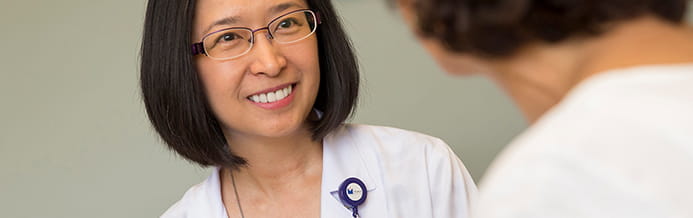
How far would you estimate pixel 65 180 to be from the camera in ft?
8.03

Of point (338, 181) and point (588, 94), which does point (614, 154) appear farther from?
point (338, 181)

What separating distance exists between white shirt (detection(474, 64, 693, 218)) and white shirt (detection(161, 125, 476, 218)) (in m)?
0.85

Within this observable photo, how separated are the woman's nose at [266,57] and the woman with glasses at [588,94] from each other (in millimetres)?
585

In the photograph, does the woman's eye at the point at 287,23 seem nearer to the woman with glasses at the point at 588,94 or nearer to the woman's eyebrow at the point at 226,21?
the woman's eyebrow at the point at 226,21

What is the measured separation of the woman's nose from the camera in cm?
147

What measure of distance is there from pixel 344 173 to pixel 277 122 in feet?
0.72

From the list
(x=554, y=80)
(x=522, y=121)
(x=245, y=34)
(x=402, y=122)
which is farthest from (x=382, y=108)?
(x=554, y=80)

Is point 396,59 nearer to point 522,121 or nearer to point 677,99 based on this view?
point 522,121

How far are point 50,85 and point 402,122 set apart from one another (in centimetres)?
102

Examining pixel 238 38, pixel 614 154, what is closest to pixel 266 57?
pixel 238 38

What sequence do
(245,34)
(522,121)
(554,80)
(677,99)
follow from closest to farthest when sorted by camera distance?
(677,99)
(554,80)
(245,34)
(522,121)

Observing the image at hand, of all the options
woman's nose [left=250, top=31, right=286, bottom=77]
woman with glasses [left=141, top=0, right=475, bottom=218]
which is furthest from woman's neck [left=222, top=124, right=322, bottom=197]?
woman's nose [left=250, top=31, right=286, bottom=77]

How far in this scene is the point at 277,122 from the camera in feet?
5.03

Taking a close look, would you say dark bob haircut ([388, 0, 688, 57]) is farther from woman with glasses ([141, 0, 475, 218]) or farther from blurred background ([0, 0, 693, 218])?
blurred background ([0, 0, 693, 218])
